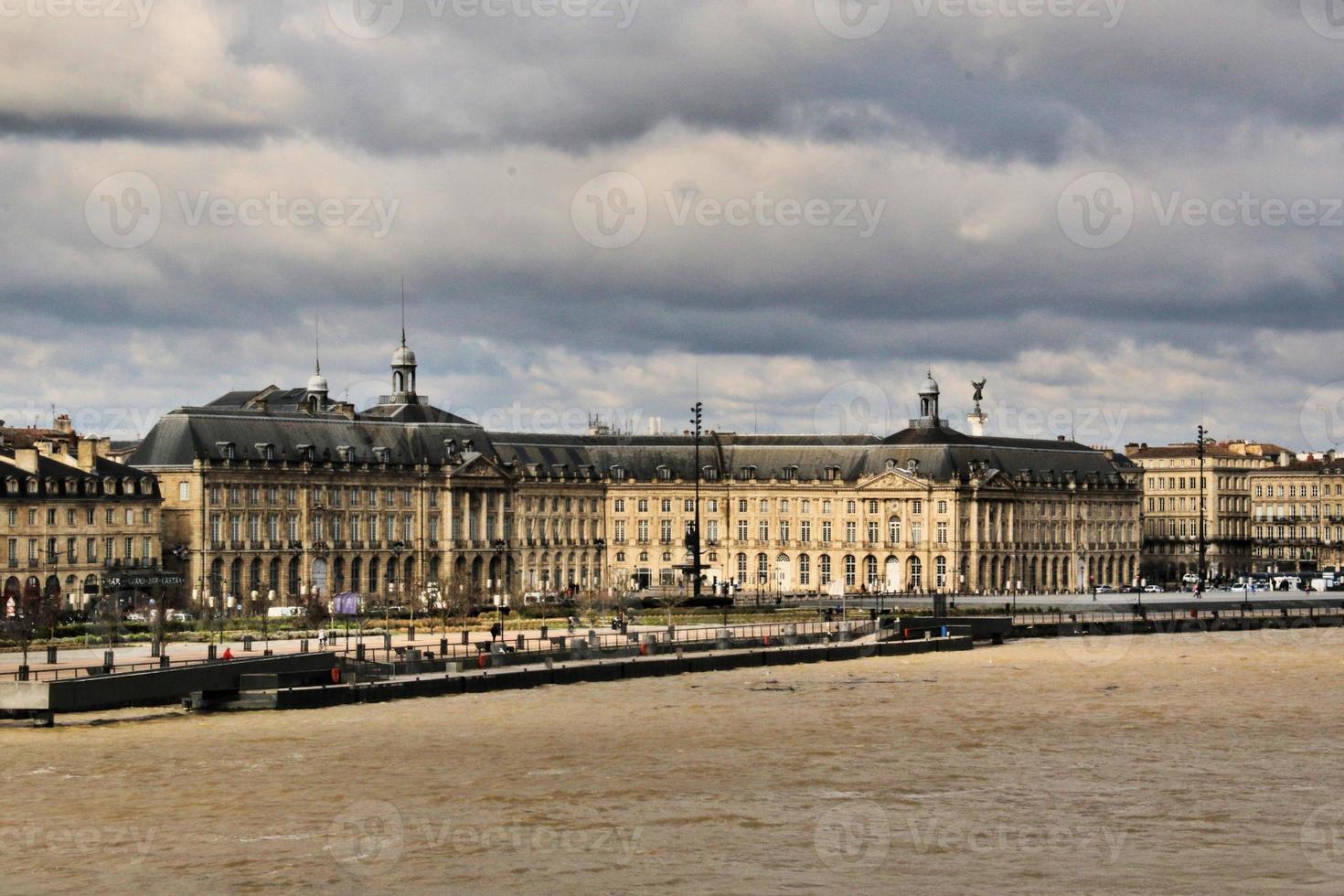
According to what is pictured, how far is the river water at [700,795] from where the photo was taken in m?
51.6

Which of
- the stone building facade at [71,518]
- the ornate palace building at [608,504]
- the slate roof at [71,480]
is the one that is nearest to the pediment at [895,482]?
the ornate palace building at [608,504]

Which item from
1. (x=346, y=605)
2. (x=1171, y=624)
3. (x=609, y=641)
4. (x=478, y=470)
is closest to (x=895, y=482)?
(x=478, y=470)

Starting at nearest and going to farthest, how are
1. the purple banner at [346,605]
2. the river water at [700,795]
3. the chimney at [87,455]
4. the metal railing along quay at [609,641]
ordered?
the river water at [700,795] → the metal railing along quay at [609,641] → the purple banner at [346,605] → the chimney at [87,455]

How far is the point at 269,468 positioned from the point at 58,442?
15977mm

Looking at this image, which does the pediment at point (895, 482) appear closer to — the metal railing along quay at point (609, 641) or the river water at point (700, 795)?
the metal railing along quay at point (609, 641)

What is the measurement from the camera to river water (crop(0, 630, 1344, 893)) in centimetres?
5156

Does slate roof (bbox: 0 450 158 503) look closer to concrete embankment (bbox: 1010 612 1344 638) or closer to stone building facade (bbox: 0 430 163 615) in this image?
stone building facade (bbox: 0 430 163 615)

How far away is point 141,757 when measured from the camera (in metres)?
69.6

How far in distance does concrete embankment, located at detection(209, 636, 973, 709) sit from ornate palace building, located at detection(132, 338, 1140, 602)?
51.5 meters

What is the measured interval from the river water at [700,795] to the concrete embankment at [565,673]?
1.43 m

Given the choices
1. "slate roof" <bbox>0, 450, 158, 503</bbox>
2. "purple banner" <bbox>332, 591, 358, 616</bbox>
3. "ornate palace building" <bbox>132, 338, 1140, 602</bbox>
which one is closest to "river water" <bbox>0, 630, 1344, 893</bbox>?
"purple banner" <bbox>332, 591, 358, 616</bbox>

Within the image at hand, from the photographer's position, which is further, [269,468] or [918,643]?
[269,468]

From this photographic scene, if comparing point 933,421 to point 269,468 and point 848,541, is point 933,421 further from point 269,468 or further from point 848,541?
point 269,468

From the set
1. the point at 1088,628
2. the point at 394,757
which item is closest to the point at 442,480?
the point at 1088,628
